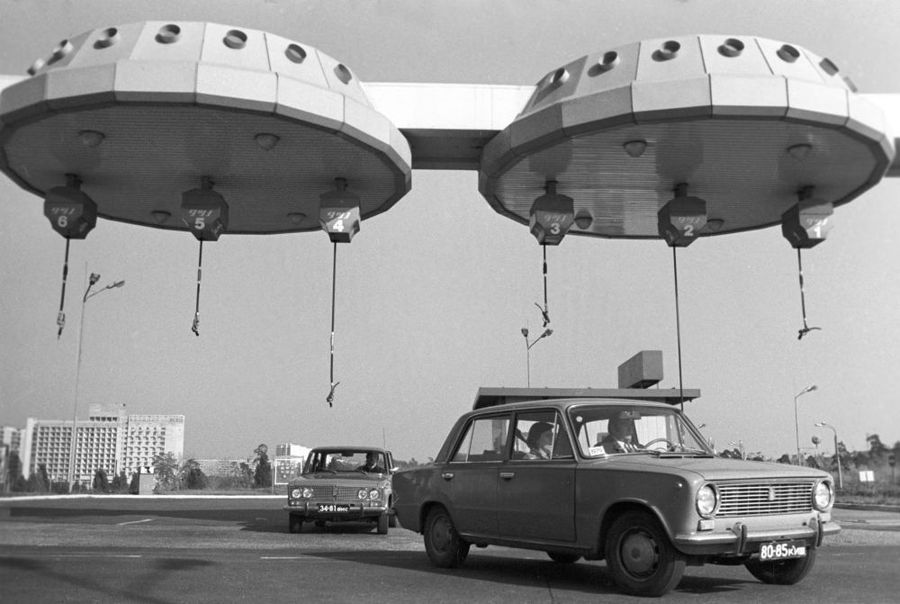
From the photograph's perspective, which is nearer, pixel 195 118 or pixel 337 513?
pixel 195 118

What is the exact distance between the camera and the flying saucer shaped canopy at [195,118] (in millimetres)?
11766

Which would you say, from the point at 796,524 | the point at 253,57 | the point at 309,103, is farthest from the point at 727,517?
the point at 253,57

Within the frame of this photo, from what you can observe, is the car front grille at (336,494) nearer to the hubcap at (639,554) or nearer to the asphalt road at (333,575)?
the asphalt road at (333,575)

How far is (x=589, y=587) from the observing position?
8.24 metres

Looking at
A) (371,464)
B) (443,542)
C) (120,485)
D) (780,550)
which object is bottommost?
(120,485)

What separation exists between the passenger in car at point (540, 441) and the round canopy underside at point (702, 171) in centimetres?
508

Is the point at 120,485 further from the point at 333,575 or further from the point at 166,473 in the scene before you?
the point at 333,575

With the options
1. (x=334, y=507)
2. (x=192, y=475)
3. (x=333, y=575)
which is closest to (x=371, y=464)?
(x=334, y=507)

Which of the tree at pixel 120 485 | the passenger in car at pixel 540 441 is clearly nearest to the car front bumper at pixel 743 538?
the passenger in car at pixel 540 441

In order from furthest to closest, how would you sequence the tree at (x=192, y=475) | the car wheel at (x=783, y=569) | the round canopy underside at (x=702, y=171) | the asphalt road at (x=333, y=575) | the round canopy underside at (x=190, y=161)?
the tree at (x=192, y=475) < the round canopy underside at (x=702, y=171) < the round canopy underside at (x=190, y=161) < the car wheel at (x=783, y=569) < the asphalt road at (x=333, y=575)

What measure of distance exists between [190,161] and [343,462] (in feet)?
19.5

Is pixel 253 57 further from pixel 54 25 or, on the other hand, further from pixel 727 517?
pixel 727 517

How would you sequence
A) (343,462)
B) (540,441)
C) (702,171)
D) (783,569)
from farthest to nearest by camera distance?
(343,462)
(702,171)
(540,441)
(783,569)

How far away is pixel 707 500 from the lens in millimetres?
7348
